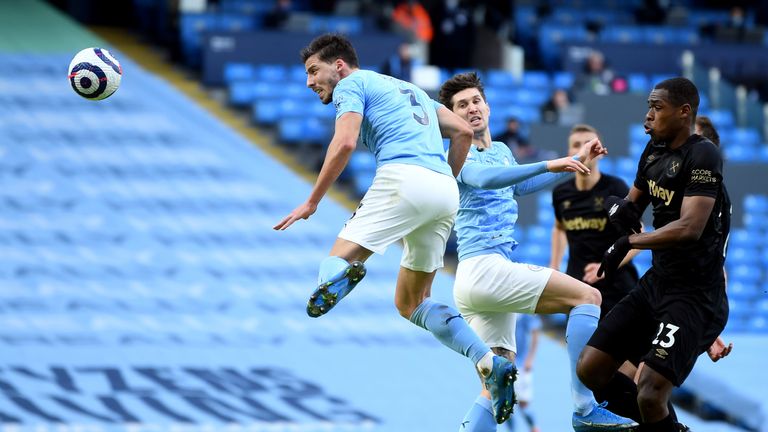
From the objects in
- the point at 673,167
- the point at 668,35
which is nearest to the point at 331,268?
the point at 673,167

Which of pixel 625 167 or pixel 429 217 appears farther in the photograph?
pixel 625 167

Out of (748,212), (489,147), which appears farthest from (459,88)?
(748,212)

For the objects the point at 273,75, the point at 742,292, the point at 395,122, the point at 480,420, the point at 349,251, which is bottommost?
the point at 742,292

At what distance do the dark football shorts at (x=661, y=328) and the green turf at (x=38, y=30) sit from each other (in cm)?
1733

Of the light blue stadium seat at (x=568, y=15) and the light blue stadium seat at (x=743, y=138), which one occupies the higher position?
the light blue stadium seat at (x=568, y=15)

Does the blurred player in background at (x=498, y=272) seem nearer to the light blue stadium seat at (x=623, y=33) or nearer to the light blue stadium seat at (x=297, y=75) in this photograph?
the light blue stadium seat at (x=297, y=75)

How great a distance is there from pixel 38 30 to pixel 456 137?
17.9 metres

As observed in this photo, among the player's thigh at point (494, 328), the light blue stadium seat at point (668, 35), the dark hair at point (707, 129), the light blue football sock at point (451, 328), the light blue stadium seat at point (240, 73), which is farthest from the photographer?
the light blue stadium seat at point (668, 35)

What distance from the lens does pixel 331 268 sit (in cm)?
722

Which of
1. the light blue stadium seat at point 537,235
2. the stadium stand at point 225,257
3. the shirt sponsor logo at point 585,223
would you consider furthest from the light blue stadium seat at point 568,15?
the shirt sponsor logo at point 585,223

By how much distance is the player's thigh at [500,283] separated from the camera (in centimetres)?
789

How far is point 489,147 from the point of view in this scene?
27.1 feet

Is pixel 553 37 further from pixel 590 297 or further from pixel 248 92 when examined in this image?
pixel 590 297

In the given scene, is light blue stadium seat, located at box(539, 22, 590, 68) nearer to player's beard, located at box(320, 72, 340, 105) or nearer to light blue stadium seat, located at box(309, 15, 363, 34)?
light blue stadium seat, located at box(309, 15, 363, 34)
